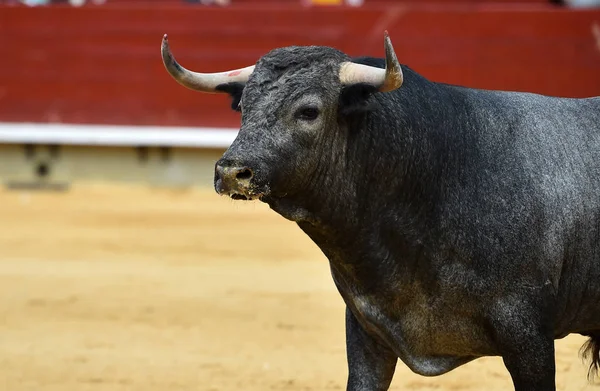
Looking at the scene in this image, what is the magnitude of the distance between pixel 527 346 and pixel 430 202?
41cm

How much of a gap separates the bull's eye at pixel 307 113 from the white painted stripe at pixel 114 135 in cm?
700

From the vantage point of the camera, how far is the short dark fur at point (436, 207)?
9.29ft

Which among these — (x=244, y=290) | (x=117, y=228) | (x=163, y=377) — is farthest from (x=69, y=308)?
(x=117, y=228)

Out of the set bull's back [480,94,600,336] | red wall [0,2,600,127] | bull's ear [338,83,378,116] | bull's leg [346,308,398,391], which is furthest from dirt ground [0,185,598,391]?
red wall [0,2,600,127]

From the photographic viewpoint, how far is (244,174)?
265 centimetres

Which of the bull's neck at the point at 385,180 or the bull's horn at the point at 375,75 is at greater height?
the bull's horn at the point at 375,75

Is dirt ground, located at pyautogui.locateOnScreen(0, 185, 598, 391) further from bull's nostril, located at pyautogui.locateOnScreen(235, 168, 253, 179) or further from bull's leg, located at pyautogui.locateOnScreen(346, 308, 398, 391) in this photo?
bull's nostril, located at pyautogui.locateOnScreen(235, 168, 253, 179)

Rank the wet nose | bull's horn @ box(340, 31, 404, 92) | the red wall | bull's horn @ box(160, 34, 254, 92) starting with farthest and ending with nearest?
the red wall < bull's horn @ box(160, 34, 254, 92) < bull's horn @ box(340, 31, 404, 92) < the wet nose

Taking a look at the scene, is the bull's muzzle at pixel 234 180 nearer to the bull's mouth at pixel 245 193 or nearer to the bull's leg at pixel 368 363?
the bull's mouth at pixel 245 193

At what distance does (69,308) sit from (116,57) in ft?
17.1

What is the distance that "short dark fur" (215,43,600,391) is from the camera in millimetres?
2830

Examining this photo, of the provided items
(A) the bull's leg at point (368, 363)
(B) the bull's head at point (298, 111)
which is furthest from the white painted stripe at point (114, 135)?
(B) the bull's head at point (298, 111)

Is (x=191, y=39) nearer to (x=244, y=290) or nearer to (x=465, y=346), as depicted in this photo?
(x=244, y=290)

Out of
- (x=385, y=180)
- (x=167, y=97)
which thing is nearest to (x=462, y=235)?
(x=385, y=180)
